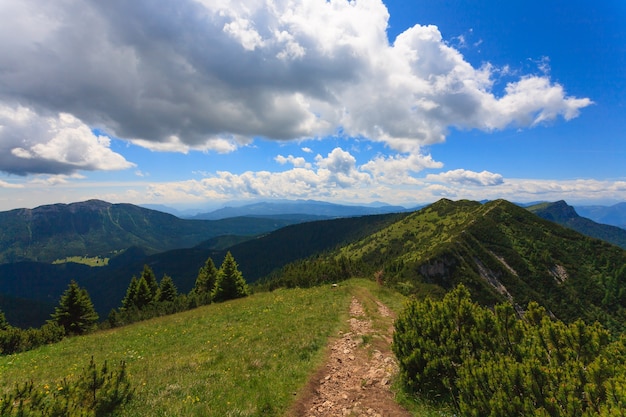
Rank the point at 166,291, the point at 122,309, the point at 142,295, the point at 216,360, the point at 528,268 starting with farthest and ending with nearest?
the point at 528,268 → the point at 166,291 → the point at 142,295 → the point at 122,309 → the point at 216,360

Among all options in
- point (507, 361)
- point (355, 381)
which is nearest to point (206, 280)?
point (355, 381)

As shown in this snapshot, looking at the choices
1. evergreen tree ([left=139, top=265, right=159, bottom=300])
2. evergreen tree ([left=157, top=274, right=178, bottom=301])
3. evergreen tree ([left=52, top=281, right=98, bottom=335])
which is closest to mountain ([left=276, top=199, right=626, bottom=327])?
evergreen tree ([left=157, top=274, right=178, bottom=301])

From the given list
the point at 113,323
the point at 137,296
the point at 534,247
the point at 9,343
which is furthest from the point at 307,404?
the point at 534,247

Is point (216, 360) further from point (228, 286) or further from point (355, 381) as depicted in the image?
point (228, 286)

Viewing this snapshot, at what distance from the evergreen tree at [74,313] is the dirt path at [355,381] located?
4300 cm

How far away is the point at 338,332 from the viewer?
18.9 m

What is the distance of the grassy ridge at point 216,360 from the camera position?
10.1 m

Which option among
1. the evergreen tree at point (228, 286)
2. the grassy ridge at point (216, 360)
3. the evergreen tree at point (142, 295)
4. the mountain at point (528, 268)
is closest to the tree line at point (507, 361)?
the grassy ridge at point (216, 360)

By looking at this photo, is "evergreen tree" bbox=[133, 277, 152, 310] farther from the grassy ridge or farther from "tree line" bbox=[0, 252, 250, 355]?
the grassy ridge

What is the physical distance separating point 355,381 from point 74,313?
4722 centimetres

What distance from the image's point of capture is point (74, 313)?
41594mm

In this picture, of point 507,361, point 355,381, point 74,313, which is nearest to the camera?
point 507,361

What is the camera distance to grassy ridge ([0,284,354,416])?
33.2ft

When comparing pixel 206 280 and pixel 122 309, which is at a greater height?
pixel 206 280
